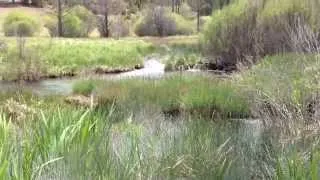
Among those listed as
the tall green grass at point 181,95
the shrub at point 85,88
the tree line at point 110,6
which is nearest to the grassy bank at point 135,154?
the tall green grass at point 181,95

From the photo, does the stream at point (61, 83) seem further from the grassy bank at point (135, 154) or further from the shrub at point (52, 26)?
the shrub at point (52, 26)

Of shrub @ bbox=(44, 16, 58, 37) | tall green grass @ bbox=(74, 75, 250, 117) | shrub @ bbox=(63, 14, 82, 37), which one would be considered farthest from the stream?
shrub @ bbox=(44, 16, 58, 37)

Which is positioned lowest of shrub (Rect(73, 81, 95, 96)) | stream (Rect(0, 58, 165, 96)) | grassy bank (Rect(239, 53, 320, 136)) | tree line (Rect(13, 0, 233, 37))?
stream (Rect(0, 58, 165, 96))

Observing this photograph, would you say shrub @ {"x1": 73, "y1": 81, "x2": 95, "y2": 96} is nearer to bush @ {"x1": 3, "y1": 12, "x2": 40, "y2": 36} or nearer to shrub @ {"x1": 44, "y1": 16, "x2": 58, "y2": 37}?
bush @ {"x1": 3, "y1": 12, "x2": 40, "y2": 36}

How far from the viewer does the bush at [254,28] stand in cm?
1864

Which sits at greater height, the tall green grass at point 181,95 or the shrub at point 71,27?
the shrub at point 71,27

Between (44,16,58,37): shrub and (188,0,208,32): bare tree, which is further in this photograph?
(188,0,208,32): bare tree

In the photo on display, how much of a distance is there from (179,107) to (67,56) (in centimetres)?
1399

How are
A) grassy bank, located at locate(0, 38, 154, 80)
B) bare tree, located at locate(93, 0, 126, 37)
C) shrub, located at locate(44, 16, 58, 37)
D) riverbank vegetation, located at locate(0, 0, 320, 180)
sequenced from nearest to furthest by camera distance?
1. riverbank vegetation, located at locate(0, 0, 320, 180)
2. grassy bank, located at locate(0, 38, 154, 80)
3. shrub, located at locate(44, 16, 58, 37)
4. bare tree, located at locate(93, 0, 126, 37)

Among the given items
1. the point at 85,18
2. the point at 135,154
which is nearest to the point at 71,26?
the point at 85,18

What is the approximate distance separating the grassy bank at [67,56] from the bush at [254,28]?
4.52 metres

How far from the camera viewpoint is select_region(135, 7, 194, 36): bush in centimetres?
4019

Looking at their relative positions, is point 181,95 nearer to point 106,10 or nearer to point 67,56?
point 67,56

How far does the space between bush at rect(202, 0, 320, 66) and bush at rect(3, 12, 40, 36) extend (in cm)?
1451
